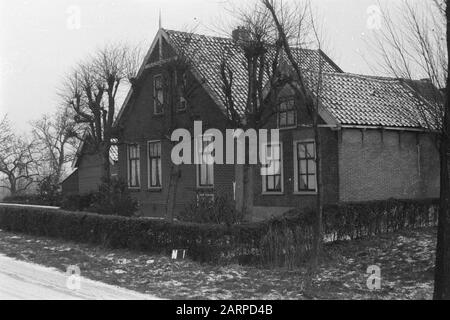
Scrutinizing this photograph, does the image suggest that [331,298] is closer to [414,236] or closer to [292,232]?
[292,232]

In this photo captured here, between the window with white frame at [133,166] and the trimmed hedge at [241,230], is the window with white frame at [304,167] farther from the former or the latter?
the window with white frame at [133,166]

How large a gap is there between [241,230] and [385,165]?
9.37m

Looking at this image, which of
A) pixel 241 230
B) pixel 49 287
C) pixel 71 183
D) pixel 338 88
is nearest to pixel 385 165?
pixel 338 88

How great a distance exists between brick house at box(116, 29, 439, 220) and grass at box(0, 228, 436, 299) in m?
4.29

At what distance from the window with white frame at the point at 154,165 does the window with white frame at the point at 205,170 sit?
2665 millimetres

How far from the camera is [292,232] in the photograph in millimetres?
11242

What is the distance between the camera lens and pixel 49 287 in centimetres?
909

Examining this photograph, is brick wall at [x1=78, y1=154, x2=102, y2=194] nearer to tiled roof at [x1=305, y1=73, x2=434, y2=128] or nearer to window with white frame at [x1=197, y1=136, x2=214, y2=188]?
window with white frame at [x1=197, y1=136, x2=214, y2=188]

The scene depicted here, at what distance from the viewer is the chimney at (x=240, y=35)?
1363 cm

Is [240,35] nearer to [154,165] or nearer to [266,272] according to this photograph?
[266,272]

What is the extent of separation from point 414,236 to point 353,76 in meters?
8.87

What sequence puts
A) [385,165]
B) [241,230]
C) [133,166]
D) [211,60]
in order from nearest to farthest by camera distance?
[241,230] → [385,165] → [211,60] → [133,166]

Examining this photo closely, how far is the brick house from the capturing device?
17812 mm

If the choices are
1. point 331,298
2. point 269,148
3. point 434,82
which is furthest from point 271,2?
point 269,148
